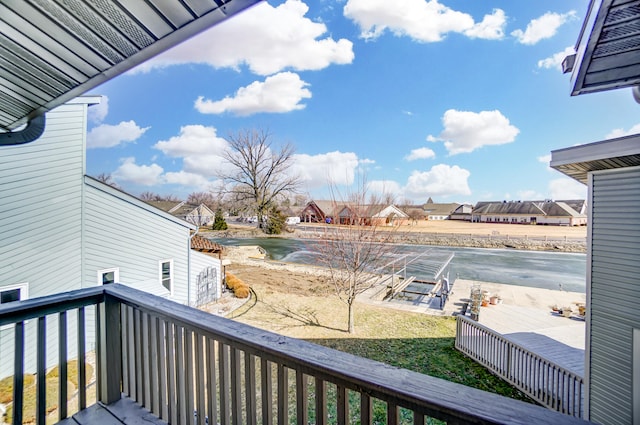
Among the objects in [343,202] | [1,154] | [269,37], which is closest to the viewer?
[1,154]

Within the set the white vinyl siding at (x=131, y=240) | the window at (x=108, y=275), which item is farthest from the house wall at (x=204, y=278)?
the window at (x=108, y=275)

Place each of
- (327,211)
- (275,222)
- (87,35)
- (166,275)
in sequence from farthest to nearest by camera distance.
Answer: (275,222), (327,211), (166,275), (87,35)

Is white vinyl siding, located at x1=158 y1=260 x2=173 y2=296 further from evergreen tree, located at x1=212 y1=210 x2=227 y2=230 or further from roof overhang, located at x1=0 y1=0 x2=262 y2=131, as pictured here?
evergreen tree, located at x1=212 y1=210 x2=227 y2=230

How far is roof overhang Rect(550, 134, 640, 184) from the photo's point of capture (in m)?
2.73

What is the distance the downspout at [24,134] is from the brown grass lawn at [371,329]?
4.93 m

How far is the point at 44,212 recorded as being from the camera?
4.86 m

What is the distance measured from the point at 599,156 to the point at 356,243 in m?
5.05

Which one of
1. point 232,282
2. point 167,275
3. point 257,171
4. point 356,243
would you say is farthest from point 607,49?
point 257,171

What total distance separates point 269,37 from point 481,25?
4.56m

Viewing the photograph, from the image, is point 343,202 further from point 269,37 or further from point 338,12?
point 338,12

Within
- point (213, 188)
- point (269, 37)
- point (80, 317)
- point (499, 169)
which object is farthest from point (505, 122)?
point (213, 188)

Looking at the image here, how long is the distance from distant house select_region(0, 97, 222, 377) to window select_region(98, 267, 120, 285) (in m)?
0.02

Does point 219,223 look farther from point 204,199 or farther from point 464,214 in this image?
point 464,214

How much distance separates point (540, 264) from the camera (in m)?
14.1
